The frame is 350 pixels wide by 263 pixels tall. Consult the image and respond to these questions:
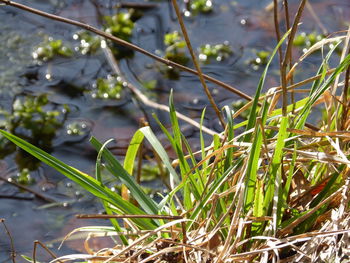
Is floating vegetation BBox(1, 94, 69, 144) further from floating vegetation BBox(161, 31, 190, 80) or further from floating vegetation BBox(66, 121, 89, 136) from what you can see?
floating vegetation BBox(161, 31, 190, 80)

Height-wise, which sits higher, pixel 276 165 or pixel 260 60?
pixel 276 165

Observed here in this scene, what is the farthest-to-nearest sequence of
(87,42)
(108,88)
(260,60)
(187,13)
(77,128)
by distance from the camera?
(187,13), (87,42), (260,60), (108,88), (77,128)

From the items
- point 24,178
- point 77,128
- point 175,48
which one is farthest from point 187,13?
point 24,178

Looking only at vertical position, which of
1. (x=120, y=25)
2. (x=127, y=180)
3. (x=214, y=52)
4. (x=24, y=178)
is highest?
(x=127, y=180)

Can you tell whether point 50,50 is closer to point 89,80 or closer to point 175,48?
point 89,80

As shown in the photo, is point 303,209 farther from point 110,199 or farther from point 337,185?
point 110,199

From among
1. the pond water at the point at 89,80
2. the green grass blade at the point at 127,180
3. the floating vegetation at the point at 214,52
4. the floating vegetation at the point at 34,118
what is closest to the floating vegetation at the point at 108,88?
the pond water at the point at 89,80
